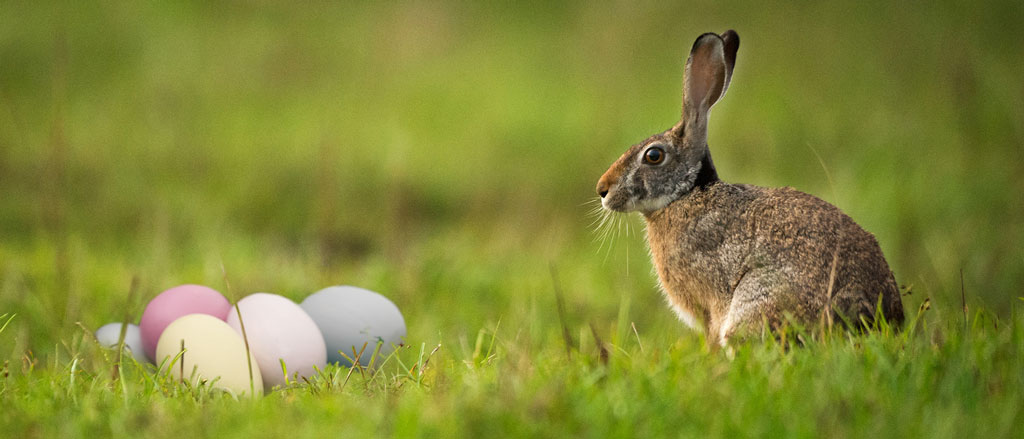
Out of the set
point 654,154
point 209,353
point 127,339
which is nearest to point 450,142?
point 127,339

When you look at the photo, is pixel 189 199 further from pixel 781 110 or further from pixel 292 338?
pixel 781 110

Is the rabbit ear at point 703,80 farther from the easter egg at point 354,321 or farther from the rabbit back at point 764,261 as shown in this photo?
the easter egg at point 354,321

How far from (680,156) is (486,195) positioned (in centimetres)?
392

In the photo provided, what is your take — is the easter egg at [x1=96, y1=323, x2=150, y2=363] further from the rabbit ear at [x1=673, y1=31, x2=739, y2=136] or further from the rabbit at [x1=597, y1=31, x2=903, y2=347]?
the rabbit ear at [x1=673, y1=31, x2=739, y2=136]

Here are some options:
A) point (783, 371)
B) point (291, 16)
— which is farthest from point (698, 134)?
point (291, 16)

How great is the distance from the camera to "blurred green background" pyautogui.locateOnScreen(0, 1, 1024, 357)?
208 inches

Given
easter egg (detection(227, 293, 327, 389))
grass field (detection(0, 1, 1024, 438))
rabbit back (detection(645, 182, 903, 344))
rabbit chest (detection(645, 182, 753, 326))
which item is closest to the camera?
grass field (detection(0, 1, 1024, 438))

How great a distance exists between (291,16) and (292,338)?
742cm

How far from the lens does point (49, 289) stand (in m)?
4.77

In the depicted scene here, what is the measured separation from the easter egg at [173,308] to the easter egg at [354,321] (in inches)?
13.7

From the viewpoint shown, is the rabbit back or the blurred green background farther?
the blurred green background

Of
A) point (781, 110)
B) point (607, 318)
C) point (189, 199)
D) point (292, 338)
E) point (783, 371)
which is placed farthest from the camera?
point (781, 110)

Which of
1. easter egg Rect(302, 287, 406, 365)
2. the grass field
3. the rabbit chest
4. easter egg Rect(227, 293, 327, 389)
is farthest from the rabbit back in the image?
easter egg Rect(227, 293, 327, 389)

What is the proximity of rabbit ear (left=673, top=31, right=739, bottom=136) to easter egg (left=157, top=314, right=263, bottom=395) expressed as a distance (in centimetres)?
167
